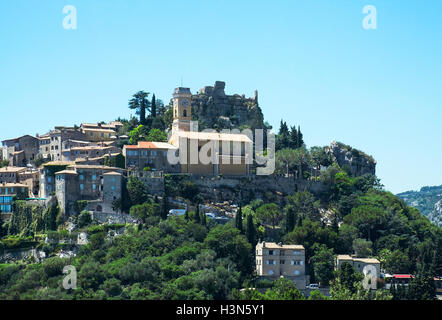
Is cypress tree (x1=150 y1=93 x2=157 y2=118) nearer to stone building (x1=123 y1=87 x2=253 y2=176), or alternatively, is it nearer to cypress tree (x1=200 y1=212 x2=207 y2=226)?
stone building (x1=123 y1=87 x2=253 y2=176)

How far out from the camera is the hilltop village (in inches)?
3194

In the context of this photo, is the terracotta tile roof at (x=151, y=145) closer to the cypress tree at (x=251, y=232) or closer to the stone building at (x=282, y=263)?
the cypress tree at (x=251, y=232)

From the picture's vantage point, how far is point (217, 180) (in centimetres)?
9912

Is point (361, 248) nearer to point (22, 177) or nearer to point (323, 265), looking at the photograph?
point (323, 265)

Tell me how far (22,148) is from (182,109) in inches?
782

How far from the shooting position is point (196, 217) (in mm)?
89688

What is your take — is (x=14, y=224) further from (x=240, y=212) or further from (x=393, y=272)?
(x=393, y=272)

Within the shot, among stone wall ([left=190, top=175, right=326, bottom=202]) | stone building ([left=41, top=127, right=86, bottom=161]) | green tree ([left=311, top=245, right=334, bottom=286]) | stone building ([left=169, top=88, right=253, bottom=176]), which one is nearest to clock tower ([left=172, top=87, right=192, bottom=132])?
stone building ([left=169, top=88, right=253, bottom=176])

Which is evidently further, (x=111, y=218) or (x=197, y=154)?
(x=197, y=154)

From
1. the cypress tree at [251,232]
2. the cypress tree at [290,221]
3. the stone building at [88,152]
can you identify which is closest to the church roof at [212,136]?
the stone building at [88,152]

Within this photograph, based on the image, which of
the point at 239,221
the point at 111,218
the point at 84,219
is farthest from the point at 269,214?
the point at 84,219

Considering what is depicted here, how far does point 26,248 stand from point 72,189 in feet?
28.1
